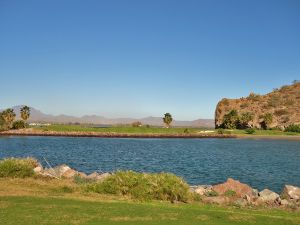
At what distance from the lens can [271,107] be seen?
590ft

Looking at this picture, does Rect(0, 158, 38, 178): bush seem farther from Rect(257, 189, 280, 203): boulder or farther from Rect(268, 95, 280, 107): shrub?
Rect(268, 95, 280, 107): shrub

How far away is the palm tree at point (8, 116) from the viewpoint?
148125 mm

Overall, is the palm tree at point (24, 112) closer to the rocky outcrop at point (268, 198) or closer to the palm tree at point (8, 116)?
the palm tree at point (8, 116)

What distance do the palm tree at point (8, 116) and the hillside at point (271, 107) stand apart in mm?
91394

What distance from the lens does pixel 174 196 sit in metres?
22.0

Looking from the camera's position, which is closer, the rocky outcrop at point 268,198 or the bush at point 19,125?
the rocky outcrop at point 268,198

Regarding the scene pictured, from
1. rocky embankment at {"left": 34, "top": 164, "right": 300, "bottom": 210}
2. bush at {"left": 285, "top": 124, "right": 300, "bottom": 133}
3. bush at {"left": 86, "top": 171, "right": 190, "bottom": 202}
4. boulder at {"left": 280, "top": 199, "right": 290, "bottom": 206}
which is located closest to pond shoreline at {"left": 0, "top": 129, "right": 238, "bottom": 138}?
bush at {"left": 285, "top": 124, "right": 300, "bottom": 133}

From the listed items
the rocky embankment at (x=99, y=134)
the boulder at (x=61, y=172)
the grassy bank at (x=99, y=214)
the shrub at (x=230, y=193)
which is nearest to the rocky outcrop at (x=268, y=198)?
the shrub at (x=230, y=193)

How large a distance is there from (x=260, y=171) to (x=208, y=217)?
33909 millimetres

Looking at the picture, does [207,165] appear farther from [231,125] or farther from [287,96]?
[287,96]

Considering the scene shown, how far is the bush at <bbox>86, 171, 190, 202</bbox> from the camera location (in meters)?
21.6

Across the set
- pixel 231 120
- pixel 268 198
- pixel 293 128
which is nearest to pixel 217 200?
pixel 268 198

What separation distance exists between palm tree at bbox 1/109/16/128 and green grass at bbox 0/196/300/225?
138586 mm

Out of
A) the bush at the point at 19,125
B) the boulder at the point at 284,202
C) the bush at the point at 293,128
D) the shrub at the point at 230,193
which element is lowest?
the boulder at the point at 284,202
